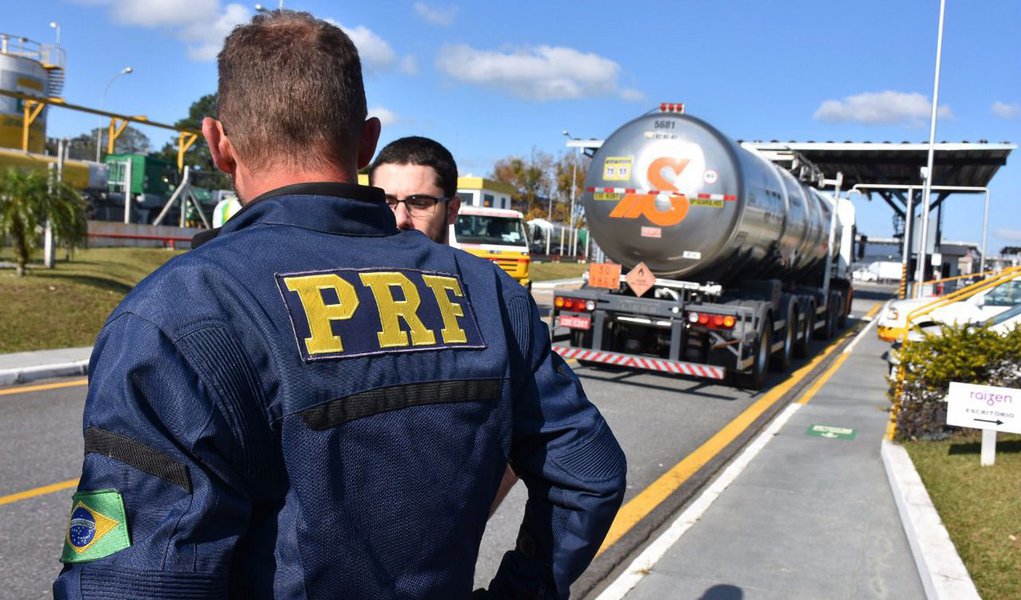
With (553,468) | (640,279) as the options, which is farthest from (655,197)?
(553,468)

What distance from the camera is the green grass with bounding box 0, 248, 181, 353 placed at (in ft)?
37.0

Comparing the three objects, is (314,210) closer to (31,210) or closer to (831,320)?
(31,210)

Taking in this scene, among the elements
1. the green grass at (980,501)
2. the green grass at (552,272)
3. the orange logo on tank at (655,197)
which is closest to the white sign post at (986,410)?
the green grass at (980,501)

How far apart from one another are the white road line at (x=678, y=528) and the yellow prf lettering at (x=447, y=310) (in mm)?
3190

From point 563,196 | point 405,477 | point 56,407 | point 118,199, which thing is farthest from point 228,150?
point 563,196

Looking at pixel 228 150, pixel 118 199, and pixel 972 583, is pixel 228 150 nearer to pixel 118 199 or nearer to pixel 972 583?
pixel 972 583

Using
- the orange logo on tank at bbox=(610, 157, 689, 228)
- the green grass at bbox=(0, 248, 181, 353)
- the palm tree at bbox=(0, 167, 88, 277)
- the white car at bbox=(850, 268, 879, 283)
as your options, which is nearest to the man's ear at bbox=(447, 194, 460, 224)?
the orange logo on tank at bbox=(610, 157, 689, 228)

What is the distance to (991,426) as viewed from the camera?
6.59 metres

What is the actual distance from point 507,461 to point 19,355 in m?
10.3

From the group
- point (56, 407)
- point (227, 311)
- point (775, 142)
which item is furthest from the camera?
point (775, 142)

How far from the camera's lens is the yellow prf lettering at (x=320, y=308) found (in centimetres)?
136

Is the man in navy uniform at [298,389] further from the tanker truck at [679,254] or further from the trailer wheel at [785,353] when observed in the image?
the trailer wheel at [785,353]

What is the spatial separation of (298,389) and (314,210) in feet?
1.08

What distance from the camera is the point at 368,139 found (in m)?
1.71
